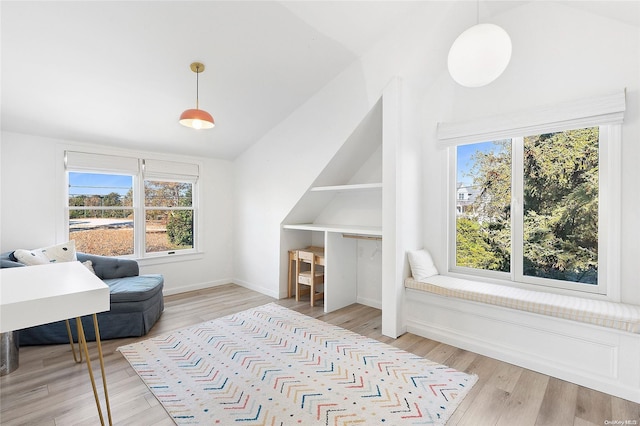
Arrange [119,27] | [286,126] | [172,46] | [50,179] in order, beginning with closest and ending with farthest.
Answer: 1. [119,27]
2. [172,46]
3. [50,179]
4. [286,126]

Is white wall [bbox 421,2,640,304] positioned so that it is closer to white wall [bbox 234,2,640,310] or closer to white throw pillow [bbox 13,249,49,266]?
white wall [bbox 234,2,640,310]

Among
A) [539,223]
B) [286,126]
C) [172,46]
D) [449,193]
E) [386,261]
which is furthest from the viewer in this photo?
[286,126]

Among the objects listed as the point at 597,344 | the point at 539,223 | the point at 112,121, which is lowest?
the point at 597,344

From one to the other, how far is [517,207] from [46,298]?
342 cm

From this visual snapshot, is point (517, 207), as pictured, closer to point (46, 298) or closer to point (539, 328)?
point (539, 328)

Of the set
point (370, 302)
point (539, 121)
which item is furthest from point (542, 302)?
point (370, 302)

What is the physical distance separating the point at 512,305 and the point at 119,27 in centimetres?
381

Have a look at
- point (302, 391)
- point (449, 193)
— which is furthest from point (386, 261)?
point (302, 391)

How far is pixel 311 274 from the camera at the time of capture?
3797 mm

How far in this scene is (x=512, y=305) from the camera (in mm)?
2354

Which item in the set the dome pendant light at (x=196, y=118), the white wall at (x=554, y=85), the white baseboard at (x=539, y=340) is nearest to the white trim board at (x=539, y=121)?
the white wall at (x=554, y=85)

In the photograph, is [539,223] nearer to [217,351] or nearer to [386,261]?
[386,261]

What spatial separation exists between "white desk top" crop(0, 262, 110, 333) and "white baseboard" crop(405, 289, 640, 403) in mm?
2628

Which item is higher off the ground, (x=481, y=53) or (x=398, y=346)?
(x=481, y=53)
